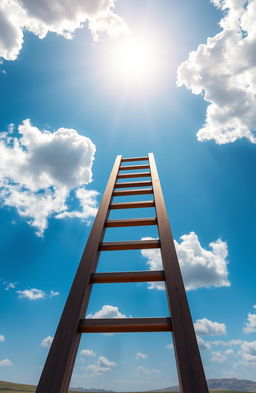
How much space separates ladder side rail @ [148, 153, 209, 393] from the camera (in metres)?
1.09

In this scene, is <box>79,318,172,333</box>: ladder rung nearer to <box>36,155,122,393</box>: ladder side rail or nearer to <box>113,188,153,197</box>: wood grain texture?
<box>36,155,122,393</box>: ladder side rail

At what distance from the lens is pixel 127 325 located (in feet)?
4.43

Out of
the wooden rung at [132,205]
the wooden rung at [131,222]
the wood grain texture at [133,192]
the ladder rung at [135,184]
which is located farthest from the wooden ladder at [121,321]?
the ladder rung at [135,184]

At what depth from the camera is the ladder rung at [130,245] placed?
81.0 inches

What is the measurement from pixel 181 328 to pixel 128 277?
20.4 inches

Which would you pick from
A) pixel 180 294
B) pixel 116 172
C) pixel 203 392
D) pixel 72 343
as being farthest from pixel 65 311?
pixel 116 172

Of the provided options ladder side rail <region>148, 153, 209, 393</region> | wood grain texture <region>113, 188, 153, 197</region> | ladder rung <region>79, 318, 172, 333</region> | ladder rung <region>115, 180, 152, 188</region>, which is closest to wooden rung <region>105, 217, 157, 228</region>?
ladder side rail <region>148, 153, 209, 393</region>

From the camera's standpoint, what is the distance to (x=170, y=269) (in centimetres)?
170

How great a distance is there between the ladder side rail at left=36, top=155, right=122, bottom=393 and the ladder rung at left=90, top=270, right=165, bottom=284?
66 millimetres

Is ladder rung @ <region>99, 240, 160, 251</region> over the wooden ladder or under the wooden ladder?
over

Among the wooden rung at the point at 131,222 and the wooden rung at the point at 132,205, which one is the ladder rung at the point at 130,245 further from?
the wooden rung at the point at 132,205

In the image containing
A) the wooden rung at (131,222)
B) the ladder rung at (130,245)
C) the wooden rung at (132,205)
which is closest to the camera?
the ladder rung at (130,245)

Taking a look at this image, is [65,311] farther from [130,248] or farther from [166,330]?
[130,248]

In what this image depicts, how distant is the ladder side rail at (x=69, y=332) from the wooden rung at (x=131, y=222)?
35 cm
